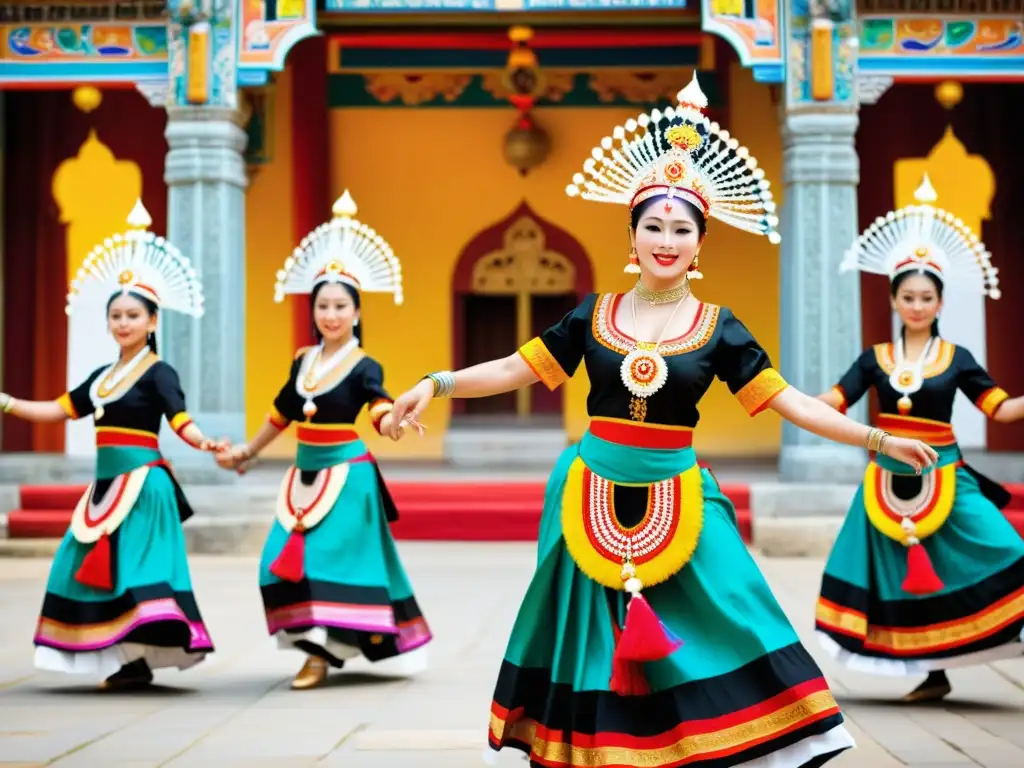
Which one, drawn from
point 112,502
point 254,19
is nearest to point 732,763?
point 112,502

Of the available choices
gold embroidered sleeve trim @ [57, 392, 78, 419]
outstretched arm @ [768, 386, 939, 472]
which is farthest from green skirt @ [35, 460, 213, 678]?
outstretched arm @ [768, 386, 939, 472]

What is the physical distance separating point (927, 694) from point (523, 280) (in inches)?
307

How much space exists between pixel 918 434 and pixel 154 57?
6562 millimetres

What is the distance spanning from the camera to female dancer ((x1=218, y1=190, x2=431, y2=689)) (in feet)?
17.3

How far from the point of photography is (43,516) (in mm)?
9711

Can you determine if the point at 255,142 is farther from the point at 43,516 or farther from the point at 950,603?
the point at 950,603

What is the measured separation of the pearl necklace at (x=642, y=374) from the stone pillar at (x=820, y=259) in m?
6.31

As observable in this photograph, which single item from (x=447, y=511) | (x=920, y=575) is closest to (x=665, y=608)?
(x=920, y=575)

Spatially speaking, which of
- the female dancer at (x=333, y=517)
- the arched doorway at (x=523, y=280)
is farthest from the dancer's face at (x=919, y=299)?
the arched doorway at (x=523, y=280)

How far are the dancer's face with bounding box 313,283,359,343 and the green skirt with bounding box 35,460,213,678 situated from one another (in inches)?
36.0

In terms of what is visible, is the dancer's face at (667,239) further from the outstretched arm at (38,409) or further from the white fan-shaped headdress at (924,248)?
the outstretched arm at (38,409)

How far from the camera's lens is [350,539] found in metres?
5.36

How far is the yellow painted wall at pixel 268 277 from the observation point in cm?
1231

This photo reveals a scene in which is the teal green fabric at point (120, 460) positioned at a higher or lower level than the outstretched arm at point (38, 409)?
lower
